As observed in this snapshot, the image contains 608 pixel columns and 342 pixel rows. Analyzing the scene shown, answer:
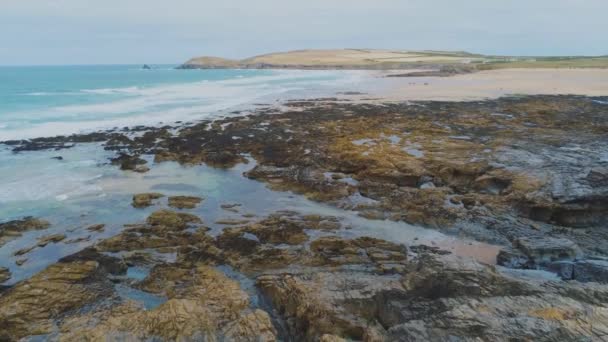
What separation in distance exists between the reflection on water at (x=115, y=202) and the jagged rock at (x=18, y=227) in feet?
0.85

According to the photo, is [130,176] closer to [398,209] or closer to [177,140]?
[177,140]

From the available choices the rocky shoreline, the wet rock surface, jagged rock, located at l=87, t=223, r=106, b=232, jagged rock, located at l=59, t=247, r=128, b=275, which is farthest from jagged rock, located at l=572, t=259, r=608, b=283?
jagged rock, located at l=87, t=223, r=106, b=232

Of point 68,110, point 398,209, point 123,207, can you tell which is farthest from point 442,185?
point 68,110

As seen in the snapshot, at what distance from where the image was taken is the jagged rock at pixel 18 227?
39.3 ft

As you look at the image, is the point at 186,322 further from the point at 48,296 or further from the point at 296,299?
the point at 48,296

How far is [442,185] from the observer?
15469 mm

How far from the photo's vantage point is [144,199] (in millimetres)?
14758

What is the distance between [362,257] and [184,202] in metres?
7.19

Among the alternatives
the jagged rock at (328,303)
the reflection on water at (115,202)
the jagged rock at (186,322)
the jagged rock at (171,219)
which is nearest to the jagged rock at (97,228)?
the reflection on water at (115,202)

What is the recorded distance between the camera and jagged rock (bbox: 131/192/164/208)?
1444 cm

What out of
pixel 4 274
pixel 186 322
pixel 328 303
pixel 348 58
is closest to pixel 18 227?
pixel 4 274

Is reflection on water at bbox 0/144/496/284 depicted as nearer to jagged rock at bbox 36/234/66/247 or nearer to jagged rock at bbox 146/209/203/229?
jagged rock at bbox 36/234/66/247

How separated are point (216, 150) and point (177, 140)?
12.8 ft

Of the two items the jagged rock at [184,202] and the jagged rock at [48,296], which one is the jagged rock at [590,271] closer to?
the jagged rock at [48,296]
